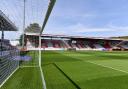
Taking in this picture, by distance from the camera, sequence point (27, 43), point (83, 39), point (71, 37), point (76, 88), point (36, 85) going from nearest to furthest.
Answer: point (76, 88), point (36, 85), point (27, 43), point (71, 37), point (83, 39)

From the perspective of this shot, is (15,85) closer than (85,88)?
No

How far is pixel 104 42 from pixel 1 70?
266ft

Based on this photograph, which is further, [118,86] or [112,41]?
[112,41]

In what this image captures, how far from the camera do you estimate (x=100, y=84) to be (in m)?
9.09

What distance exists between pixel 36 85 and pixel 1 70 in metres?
2.63

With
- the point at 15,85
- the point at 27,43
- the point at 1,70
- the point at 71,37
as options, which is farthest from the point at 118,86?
the point at 71,37

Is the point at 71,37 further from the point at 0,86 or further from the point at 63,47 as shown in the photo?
the point at 0,86

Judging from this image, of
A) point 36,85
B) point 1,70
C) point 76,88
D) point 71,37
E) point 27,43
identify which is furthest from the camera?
point 71,37

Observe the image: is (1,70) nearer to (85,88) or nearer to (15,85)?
(15,85)

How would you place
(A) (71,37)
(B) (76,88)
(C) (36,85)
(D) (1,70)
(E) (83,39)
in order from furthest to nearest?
(E) (83,39) < (A) (71,37) < (D) (1,70) < (C) (36,85) < (B) (76,88)

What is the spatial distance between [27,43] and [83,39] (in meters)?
26.1

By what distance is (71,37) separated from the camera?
78.0 m

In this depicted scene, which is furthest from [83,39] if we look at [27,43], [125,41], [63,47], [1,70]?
[1,70]

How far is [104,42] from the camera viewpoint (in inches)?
3551
